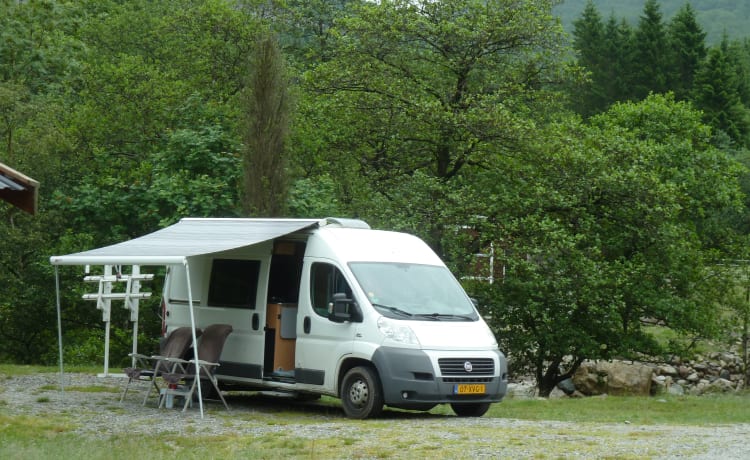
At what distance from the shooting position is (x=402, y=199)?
24516mm

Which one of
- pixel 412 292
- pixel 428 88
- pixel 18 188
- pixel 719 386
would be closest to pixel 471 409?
pixel 412 292

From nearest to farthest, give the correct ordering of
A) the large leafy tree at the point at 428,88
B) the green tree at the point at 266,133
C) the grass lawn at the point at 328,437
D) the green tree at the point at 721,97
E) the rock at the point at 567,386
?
the grass lawn at the point at 328,437, the green tree at the point at 266,133, the large leafy tree at the point at 428,88, the rock at the point at 567,386, the green tree at the point at 721,97

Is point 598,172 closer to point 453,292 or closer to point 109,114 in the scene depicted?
point 453,292

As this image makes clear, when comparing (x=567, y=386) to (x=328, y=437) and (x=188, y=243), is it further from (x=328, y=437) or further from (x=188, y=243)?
(x=328, y=437)

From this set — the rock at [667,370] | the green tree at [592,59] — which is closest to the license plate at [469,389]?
the rock at [667,370]

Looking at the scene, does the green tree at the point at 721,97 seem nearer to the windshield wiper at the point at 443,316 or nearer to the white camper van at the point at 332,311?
the white camper van at the point at 332,311

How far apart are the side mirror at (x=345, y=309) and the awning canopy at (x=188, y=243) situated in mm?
1250

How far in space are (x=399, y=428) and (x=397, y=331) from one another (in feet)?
5.55

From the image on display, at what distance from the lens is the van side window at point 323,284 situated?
14797mm

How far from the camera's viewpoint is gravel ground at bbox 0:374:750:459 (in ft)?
34.3

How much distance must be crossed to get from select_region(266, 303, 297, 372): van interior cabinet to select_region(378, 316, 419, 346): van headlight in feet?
6.39

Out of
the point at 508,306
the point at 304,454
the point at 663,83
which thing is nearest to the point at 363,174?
the point at 508,306

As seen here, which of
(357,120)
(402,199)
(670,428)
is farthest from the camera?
(357,120)

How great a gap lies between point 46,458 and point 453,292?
6926 mm
